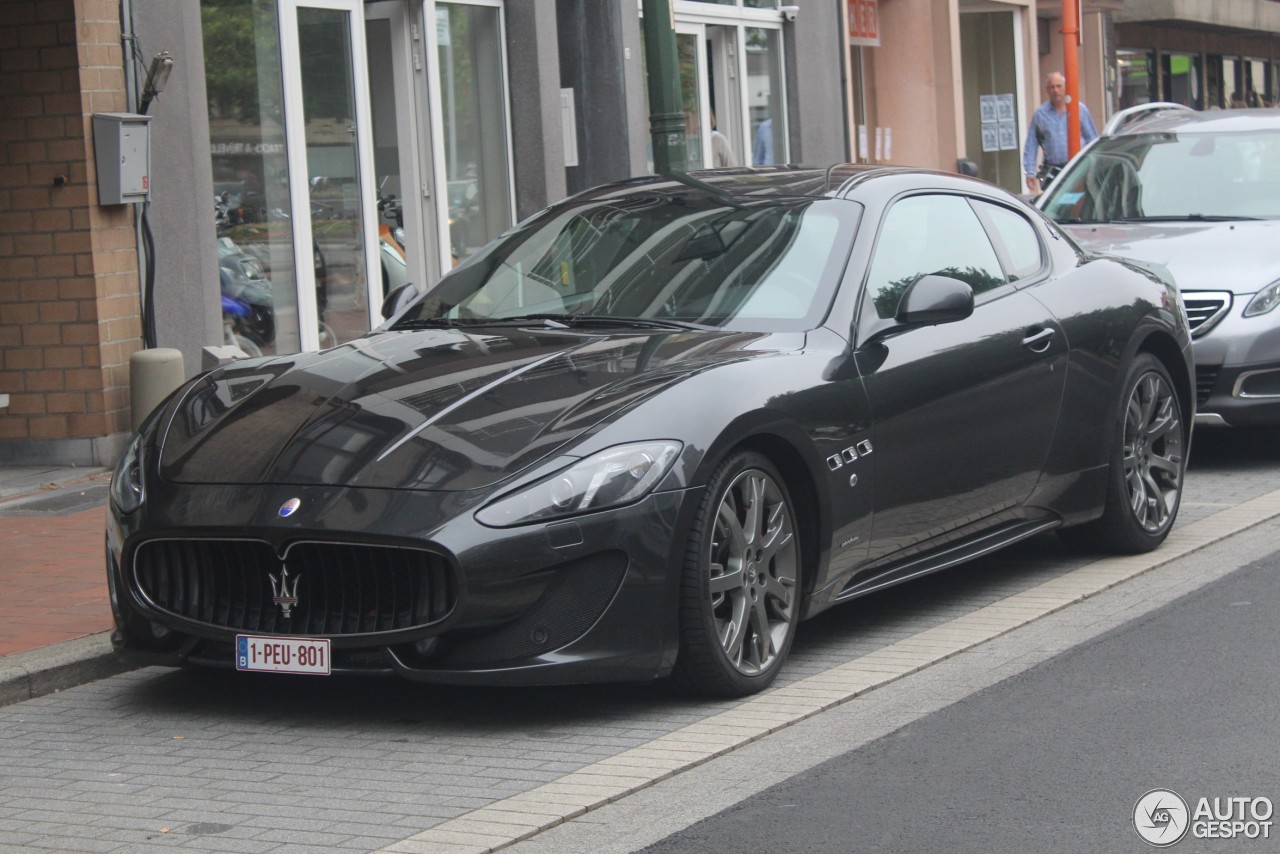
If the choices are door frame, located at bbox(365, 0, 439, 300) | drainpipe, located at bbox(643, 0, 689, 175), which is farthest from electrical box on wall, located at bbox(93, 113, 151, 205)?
door frame, located at bbox(365, 0, 439, 300)

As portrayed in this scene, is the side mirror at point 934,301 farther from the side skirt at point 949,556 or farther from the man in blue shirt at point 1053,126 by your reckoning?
the man in blue shirt at point 1053,126

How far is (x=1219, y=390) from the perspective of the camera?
9891 mm

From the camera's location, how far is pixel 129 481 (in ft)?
19.2

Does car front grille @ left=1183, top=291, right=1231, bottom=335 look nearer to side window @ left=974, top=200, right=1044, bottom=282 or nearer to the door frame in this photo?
side window @ left=974, top=200, right=1044, bottom=282

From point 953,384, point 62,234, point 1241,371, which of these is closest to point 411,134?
point 62,234

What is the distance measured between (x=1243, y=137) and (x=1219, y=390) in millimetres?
2509

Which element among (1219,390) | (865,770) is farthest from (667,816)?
(1219,390)

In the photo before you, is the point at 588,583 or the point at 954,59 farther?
the point at 954,59

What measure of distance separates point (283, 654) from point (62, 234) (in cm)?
574

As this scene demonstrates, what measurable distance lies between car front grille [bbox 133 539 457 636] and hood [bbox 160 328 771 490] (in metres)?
0.19

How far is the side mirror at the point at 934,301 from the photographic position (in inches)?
250

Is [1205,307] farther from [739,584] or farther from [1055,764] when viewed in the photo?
[1055,764]

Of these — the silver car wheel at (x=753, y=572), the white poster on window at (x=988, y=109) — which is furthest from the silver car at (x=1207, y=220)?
the white poster on window at (x=988, y=109)

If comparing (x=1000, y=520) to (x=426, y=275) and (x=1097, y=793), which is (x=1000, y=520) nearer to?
(x=1097, y=793)
